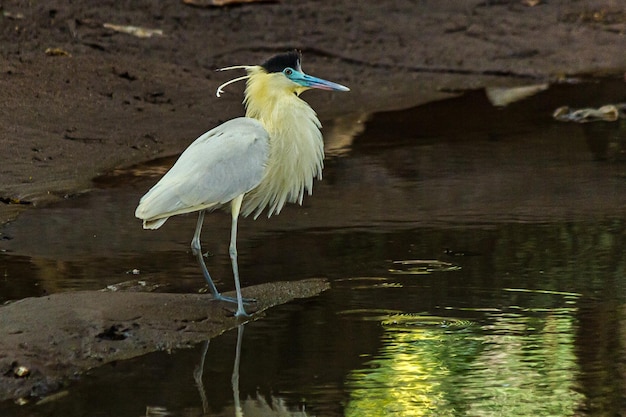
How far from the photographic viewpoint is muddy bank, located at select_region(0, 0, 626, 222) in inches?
480

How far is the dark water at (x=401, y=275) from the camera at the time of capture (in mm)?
5707

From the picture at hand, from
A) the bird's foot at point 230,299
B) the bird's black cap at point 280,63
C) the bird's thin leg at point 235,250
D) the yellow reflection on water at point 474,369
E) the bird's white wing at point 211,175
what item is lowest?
the yellow reflection on water at point 474,369

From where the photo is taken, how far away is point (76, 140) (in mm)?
11805

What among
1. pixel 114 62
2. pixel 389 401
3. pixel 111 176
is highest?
pixel 114 62

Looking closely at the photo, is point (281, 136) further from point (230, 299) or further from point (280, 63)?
point (230, 299)

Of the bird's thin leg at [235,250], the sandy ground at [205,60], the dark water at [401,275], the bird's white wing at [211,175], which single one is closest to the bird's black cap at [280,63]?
the bird's white wing at [211,175]

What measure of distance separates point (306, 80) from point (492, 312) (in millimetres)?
1733

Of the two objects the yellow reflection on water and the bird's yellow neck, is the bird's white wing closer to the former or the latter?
the bird's yellow neck

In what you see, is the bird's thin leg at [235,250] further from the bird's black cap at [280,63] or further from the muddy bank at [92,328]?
the bird's black cap at [280,63]

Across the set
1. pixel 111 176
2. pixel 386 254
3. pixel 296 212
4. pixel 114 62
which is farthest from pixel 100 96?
pixel 386 254

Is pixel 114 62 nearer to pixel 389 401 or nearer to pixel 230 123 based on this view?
pixel 230 123

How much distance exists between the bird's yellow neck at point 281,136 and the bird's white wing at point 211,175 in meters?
0.12

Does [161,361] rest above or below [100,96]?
below

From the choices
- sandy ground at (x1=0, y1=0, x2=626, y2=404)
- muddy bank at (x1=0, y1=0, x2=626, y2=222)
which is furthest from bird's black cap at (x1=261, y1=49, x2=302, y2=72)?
muddy bank at (x1=0, y1=0, x2=626, y2=222)
